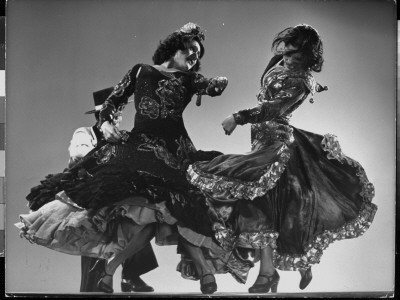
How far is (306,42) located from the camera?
433 centimetres

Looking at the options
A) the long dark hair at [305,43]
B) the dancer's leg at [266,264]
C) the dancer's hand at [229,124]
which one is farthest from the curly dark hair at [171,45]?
the dancer's leg at [266,264]

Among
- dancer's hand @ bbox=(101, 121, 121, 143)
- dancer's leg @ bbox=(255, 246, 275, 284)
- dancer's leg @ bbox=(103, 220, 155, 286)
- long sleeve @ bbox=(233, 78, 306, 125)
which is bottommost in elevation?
dancer's leg @ bbox=(255, 246, 275, 284)

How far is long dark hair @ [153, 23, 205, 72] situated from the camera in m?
4.29

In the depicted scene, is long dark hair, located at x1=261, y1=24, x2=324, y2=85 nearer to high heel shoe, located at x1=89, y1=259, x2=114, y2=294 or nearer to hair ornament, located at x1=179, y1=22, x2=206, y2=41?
hair ornament, located at x1=179, y1=22, x2=206, y2=41

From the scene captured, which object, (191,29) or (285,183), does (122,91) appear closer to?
(191,29)

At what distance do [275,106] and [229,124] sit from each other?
0.78 feet

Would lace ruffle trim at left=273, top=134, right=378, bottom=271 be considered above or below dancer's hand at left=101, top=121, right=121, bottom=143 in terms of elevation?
below

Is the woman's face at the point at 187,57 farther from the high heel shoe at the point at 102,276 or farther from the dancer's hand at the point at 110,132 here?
the high heel shoe at the point at 102,276

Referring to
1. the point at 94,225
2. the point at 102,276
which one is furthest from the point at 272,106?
the point at 102,276

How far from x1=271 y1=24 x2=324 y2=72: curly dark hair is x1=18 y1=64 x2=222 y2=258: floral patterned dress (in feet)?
1.46

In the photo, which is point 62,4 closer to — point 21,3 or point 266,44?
point 21,3

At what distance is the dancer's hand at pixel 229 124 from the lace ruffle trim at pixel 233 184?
23 centimetres

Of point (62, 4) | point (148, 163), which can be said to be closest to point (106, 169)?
point (148, 163)

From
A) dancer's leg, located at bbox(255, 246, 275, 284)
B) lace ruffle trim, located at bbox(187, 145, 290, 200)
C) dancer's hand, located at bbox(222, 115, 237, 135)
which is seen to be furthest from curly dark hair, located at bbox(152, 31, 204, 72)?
dancer's leg, located at bbox(255, 246, 275, 284)
